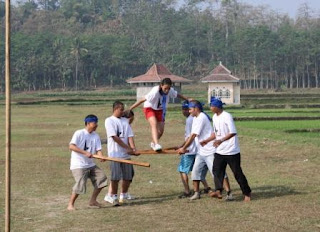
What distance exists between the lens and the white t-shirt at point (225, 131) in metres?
10.1

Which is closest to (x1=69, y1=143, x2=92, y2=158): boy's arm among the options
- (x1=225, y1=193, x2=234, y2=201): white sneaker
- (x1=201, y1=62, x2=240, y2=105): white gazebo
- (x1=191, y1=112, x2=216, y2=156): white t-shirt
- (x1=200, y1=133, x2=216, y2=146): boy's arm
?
(x1=191, y1=112, x2=216, y2=156): white t-shirt

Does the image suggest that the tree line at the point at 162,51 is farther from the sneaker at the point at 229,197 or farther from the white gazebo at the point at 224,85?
the sneaker at the point at 229,197

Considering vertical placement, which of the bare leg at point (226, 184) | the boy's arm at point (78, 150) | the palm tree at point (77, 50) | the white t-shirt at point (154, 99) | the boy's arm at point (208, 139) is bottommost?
the bare leg at point (226, 184)

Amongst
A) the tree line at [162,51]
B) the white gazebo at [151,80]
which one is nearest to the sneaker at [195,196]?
the white gazebo at [151,80]

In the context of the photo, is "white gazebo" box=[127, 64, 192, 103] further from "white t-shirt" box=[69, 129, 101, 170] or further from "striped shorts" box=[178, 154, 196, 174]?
"white t-shirt" box=[69, 129, 101, 170]

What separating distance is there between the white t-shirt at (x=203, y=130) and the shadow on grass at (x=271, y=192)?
1.03 m

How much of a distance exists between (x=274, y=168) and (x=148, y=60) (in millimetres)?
84104

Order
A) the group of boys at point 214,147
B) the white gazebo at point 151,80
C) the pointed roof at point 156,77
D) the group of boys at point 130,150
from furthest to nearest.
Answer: the white gazebo at point 151,80
the pointed roof at point 156,77
the group of boys at point 214,147
the group of boys at point 130,150

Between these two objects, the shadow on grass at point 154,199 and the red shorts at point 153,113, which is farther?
the shadow on grass at point 154,199

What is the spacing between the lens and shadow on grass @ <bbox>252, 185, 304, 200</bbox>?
1065 centimetres

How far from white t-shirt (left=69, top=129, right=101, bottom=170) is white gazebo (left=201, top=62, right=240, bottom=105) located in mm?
47020

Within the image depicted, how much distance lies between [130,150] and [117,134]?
0.32 meters

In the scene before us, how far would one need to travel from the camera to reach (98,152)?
9773mm

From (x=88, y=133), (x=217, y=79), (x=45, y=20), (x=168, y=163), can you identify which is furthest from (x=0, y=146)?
(x=45, y=20)
